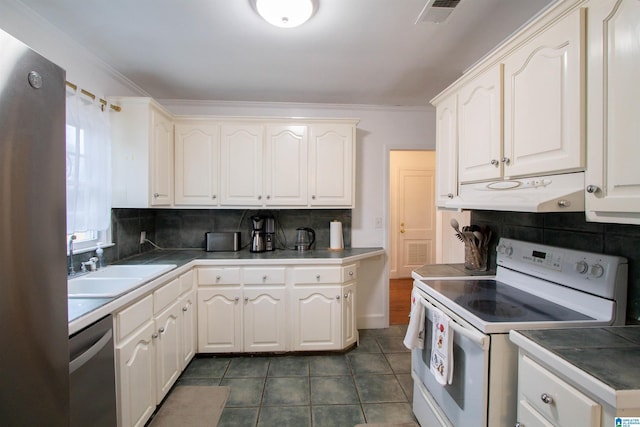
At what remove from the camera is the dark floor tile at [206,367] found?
7.29ft

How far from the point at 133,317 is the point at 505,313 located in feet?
6.02

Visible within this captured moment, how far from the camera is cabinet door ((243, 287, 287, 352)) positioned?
2.44 meters

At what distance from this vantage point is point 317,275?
8.05 ft

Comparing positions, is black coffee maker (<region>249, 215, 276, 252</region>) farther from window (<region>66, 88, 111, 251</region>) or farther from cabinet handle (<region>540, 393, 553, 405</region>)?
cabinet handle (<region>540, 393, 553, 405</region>)

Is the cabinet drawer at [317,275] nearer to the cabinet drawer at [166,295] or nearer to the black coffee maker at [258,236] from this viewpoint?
the black coffee maker at [258,236]

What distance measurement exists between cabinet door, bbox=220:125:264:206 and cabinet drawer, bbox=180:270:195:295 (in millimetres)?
730

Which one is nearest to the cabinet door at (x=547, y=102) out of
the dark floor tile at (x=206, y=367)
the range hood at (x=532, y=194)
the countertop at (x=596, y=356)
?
the range hood at (x=532, y=194)

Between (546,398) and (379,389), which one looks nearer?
(546,398)

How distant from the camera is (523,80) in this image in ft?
4.39

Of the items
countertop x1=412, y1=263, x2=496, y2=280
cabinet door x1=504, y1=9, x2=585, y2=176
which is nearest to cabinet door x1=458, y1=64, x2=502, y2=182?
cabinet door x1=504, y1=9, x2=585, y2=176

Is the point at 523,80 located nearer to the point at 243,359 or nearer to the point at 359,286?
the point at 359,286

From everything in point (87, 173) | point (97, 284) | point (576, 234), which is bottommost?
point (97, 284)

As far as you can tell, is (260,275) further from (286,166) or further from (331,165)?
(331,165)

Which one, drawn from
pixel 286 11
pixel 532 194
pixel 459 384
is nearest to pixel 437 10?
pixel 286 11
